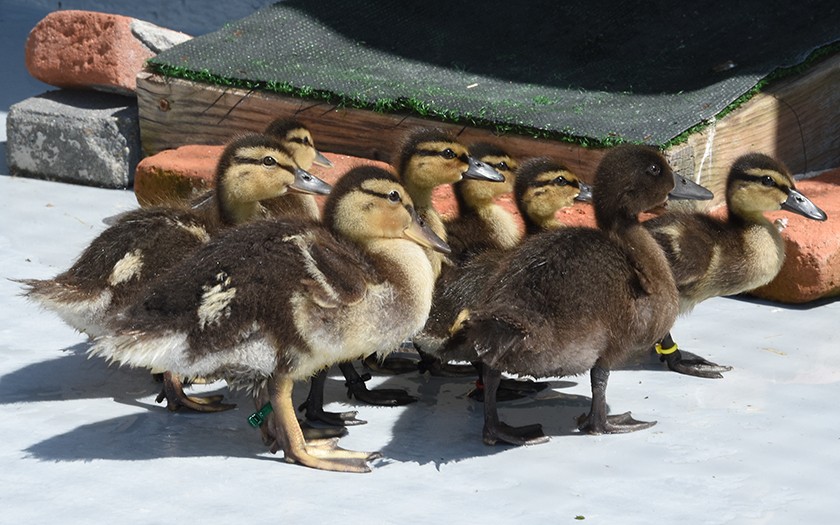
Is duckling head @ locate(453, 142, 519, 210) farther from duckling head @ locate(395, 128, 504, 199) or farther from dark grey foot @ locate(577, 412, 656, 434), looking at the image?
dark grey foot @ locate(577, 412, 656, 434)

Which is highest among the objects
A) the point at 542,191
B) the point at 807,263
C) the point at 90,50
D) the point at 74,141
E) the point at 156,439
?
the point at 90,50

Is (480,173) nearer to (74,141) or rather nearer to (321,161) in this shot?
(321,161)

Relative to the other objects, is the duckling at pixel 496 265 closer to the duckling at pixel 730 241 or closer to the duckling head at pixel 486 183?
the duckling head at pixel 486 183

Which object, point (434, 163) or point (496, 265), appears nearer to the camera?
point (496, 265)

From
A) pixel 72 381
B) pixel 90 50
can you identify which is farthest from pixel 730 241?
pixel 90 50

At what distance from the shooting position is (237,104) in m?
7.18

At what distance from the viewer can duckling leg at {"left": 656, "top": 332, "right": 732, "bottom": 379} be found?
531 cm

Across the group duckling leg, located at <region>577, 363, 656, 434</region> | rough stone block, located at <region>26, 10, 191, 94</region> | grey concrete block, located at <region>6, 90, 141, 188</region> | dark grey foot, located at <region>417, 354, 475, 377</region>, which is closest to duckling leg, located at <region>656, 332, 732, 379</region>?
duckling leg, located at <region>577, 363, 656, 434</region>

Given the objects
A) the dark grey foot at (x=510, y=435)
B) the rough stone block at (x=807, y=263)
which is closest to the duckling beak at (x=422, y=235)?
the dark grey foot at (x=510, y=435)

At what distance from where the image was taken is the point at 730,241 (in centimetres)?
539

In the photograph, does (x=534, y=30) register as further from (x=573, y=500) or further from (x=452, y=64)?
(x=573, y=500)

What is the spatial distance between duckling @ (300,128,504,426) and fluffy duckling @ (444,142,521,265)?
0.07m

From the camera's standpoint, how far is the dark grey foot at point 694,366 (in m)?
5.31

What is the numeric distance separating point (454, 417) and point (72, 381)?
1534mm
